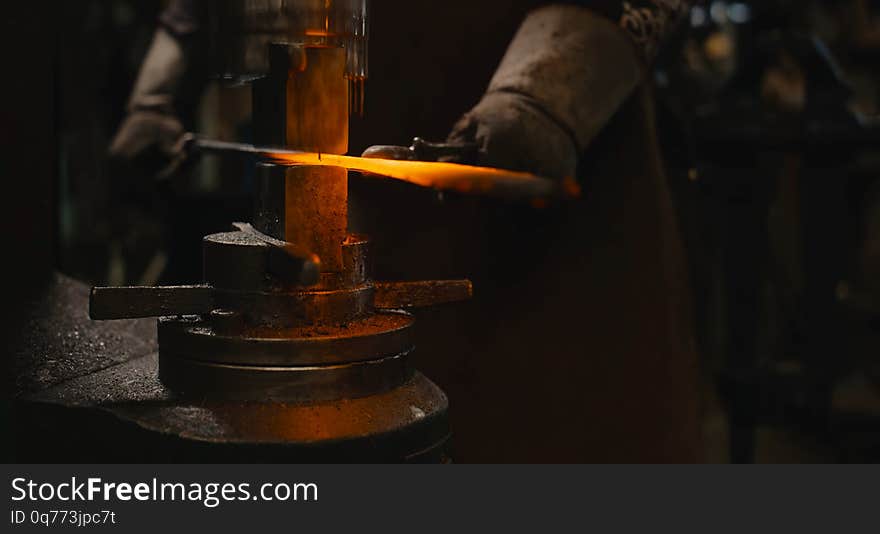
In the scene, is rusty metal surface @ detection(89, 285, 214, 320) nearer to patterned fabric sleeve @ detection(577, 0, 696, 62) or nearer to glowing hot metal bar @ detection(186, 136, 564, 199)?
glowing hot metal bar @ detection(186, 136, 564, 199)

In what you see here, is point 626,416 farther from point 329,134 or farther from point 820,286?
point 820,286

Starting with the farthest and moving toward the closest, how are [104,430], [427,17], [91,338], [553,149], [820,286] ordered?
[820,286], [427,17], [553,149], [91,338], [104,430]

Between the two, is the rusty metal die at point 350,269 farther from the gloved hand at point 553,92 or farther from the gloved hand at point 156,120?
the gloved hand at point 156,120

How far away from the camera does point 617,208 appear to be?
1.60 meters

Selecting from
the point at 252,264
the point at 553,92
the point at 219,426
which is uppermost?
the point at 553,92

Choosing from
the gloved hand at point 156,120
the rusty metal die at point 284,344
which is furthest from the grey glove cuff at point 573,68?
the gloved hand at point 156,120

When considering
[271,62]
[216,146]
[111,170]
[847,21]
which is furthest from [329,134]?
[847,21]

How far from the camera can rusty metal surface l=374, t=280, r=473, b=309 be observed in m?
0.95

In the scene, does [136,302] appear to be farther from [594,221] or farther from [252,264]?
[594,221]

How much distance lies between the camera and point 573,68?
1308mm

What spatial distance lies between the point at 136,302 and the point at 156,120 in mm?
1570

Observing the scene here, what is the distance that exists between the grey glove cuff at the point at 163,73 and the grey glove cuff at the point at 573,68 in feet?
3.96

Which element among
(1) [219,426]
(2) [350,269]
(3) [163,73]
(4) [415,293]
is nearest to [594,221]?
(4) [415,293]

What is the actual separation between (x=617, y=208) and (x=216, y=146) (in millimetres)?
569
